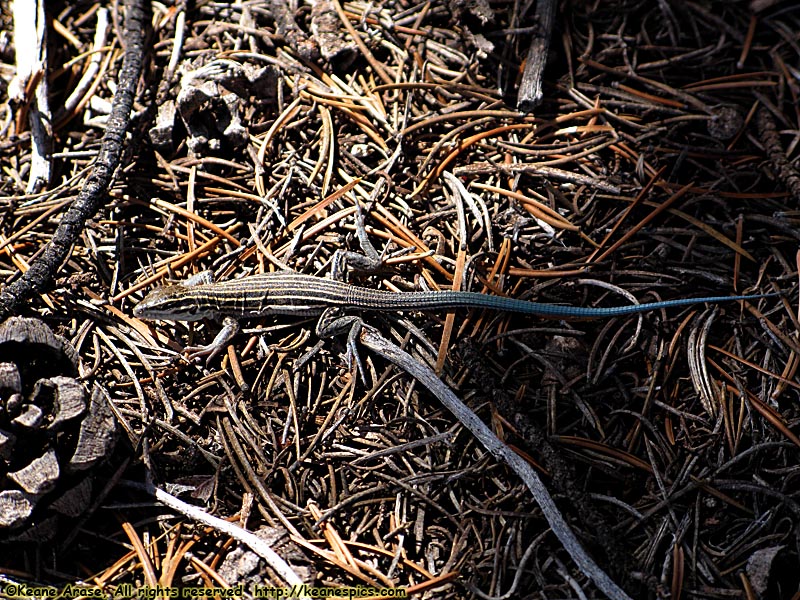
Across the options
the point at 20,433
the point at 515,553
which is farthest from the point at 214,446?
the point at 515,553

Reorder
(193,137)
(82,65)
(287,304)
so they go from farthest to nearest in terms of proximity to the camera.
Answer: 1. (82,65)
2. (193,137)
3. (287,304)

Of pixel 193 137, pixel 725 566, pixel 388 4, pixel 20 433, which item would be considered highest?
pixel 388 4

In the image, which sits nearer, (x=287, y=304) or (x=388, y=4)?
(x=287, y=304)

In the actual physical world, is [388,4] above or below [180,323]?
above

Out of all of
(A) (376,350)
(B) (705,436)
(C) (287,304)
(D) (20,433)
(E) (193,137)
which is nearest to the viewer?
(D) (20,433)

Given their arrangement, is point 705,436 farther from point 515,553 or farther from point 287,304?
point 287,304

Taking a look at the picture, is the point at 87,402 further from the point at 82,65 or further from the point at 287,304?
the point at 82,65
